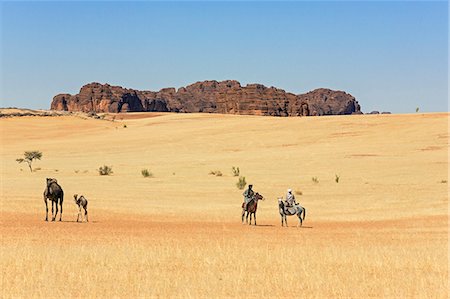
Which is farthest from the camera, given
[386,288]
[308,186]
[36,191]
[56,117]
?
[56,117]

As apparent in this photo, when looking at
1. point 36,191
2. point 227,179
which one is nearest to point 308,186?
point 227,179

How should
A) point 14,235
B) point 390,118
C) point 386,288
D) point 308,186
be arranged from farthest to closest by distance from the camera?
point 390,118 → point 308,186 → point 14,235 → point 386,288

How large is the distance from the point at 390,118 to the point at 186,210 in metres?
62.1

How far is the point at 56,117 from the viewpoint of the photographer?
113 metres

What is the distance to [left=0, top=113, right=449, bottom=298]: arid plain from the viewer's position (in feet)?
41.2

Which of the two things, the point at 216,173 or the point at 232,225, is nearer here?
the point at 232,225

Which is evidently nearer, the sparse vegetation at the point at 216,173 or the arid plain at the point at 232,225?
the arid plain at the point at 232,225

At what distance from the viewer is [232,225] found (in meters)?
23.3

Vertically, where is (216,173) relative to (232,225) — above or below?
above

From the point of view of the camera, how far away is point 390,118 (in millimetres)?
85375

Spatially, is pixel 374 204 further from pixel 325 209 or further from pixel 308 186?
pixel 308 186

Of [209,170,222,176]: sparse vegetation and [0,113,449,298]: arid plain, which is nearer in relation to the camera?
[0,113,449,298]: arid plain

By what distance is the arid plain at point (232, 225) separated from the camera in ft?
41.2

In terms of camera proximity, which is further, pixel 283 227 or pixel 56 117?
pixel 56 117
